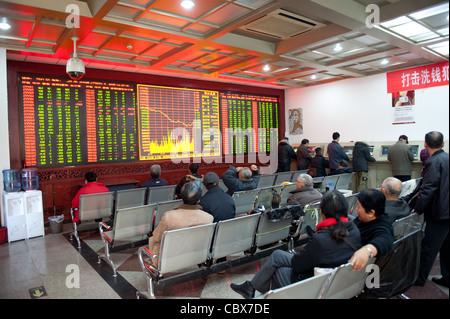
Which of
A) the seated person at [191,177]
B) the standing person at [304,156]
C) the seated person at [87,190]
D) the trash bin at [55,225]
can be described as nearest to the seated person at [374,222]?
the seated person at [191,177]

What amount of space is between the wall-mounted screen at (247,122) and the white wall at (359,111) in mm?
868

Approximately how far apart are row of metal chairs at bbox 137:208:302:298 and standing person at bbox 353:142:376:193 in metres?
5.04

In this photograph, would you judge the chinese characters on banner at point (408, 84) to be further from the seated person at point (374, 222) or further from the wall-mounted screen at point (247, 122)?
the seated person at point (374, 222)

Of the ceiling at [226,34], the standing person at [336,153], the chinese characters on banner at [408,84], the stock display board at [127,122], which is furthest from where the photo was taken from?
the standing person at [336,153]

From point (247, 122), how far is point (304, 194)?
6.15m

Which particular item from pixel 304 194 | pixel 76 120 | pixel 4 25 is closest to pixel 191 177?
pixel 304 194

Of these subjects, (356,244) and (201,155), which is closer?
(356,244)

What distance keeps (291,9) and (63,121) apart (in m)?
5.11

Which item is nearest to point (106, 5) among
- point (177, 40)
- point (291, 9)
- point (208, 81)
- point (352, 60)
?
point (177, 40)

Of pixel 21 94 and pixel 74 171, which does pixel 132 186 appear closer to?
pixel 74 171

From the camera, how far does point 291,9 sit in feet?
14.7

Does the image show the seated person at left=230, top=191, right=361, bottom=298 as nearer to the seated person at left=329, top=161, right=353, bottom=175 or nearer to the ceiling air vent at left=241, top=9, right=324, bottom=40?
the ceiling air vent at left=241, top=9, right=324, bottom=40

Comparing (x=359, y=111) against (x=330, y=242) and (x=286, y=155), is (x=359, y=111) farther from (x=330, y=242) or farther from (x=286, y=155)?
(x=330, y=242)

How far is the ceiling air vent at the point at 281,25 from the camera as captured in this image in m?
4.69
